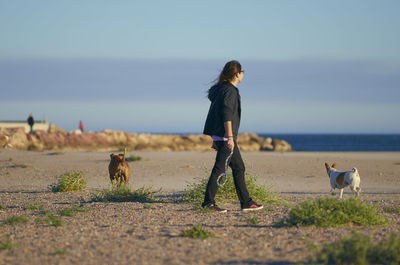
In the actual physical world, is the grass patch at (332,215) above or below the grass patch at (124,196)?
above

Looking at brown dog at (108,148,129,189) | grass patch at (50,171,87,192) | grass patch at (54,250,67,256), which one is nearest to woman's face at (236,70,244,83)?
brown dog at (108,148,129,189)

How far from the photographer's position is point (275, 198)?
887 centimetres

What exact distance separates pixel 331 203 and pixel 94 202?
462 cm

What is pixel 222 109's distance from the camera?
720 centimetres

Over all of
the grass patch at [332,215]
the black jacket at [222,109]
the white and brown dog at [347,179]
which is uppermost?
the black jacket at [222,109]

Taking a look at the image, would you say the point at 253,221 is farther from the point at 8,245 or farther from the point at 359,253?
the point at 8,245

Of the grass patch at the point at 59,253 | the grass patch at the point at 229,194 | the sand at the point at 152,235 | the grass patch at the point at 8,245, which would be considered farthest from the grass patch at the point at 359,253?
the grass patch at the point at 229,194

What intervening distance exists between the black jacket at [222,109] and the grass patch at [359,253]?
9.66ft

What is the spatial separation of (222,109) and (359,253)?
129 inches

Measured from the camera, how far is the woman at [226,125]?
23.6ft

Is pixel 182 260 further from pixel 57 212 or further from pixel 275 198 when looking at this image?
pixel 275 198

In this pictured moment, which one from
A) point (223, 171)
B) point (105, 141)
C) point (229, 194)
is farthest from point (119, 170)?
point (105, 141)

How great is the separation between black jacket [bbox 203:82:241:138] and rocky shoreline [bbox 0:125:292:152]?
952 inches

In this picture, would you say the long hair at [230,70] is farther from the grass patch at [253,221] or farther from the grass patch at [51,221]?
the grass patch at [51,221]
